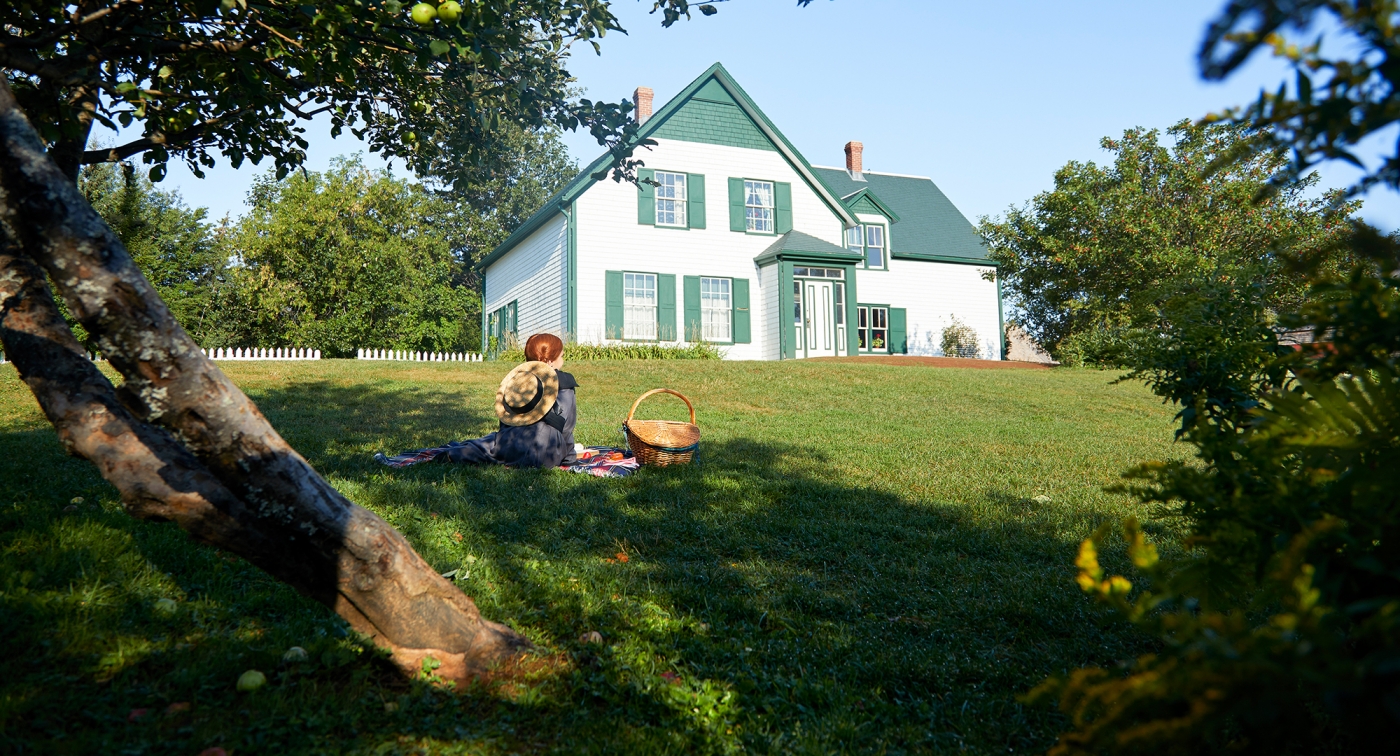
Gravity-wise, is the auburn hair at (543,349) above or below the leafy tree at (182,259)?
below

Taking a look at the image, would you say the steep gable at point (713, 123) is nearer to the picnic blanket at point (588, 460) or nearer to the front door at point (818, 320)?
the front door at point (818, 320)

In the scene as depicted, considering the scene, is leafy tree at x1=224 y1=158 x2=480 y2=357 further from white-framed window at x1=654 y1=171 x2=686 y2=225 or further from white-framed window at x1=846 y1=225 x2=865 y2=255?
white-framed window at x1=846 y1=225 x2=865 y2=255

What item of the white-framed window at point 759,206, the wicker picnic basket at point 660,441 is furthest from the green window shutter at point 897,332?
the wicker picnic basket at point 660,441

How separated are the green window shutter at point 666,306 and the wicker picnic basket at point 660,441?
12371 mm

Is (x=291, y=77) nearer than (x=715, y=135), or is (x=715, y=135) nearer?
(x=291, y=77)

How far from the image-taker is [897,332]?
2547cm

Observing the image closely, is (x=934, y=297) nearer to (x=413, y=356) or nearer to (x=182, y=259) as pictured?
(x=413, y=356)

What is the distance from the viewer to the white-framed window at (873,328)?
988 inches

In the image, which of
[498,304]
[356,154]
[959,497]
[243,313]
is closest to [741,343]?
[498,304]

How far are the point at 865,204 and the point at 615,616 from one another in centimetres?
2264

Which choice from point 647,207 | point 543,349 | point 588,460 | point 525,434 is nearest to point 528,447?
point 525,434

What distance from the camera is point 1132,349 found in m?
3.14

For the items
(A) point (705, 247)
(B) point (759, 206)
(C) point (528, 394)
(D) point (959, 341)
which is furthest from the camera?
(D) point (959, 341)

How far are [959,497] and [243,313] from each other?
26305 millimetres
